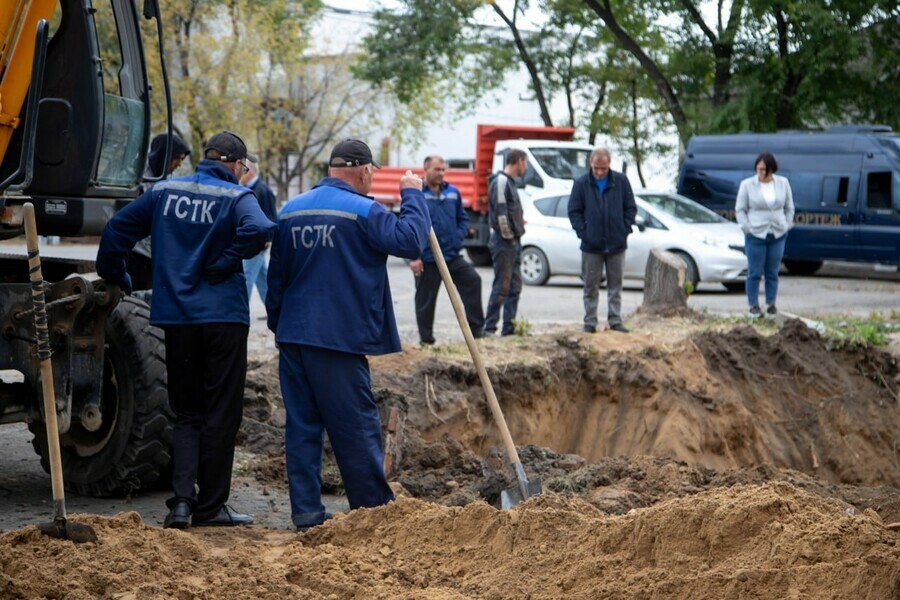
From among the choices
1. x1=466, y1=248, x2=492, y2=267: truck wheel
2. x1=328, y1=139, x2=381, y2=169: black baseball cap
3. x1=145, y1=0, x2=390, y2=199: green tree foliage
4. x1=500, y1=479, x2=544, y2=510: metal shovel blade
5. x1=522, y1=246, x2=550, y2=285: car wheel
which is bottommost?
x1=466, y1=248, x2=492, y2=267: truck wheel

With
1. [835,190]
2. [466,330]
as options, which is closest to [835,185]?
[835,190]

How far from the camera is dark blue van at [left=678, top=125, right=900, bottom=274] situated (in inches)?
854

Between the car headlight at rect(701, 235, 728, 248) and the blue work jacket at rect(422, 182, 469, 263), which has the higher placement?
the blue work jacket at rect(422, 182, 469, 263)

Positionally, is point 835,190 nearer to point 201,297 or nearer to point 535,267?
point 535,267

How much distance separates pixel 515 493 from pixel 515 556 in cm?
151

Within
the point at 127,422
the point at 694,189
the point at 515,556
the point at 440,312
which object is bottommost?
the point at 440,312

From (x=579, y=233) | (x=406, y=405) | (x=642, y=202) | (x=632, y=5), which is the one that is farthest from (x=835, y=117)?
(x=406, y=405)

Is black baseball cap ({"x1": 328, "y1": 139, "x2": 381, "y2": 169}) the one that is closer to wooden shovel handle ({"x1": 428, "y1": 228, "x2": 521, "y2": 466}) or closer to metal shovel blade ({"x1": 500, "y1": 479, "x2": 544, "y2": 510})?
wooden shovel handle ({"x1": 428, "y1": 228, "x2": 521, "y2": 466})

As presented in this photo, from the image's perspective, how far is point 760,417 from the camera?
12203 mm

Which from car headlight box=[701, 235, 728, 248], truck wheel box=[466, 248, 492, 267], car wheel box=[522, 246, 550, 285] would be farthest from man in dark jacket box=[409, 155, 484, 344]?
truck wheel box=[466, 248, 492, 267]

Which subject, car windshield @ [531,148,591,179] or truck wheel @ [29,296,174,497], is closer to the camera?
truck wheel @ [29,296,174,497]

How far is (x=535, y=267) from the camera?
21.6m

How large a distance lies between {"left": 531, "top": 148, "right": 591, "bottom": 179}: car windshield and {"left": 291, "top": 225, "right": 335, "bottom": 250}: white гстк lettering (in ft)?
55.5

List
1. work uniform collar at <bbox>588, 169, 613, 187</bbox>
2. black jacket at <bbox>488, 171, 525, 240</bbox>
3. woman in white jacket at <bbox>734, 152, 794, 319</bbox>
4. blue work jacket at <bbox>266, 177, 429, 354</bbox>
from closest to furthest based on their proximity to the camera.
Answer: blue work jacket at <bbox>266, 177, 429, 354</bbox>, black jacket at <bbox>488, 171, 525, 240</bbox>, work uniform collar at <bbox>588, 169, 613, 187</bbox>, woman in white jacket at <bbox>734, 152, 794, 319</bbox>
